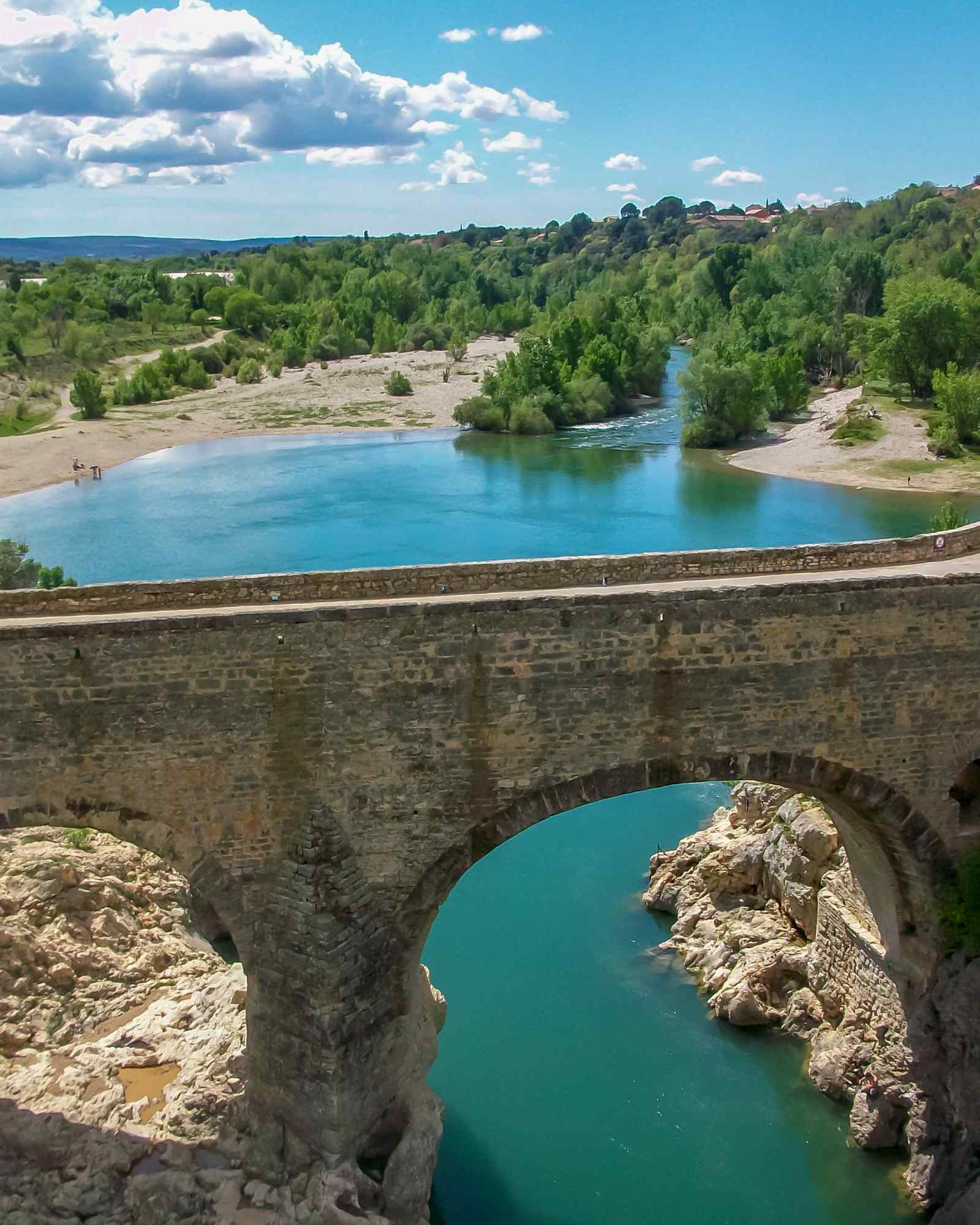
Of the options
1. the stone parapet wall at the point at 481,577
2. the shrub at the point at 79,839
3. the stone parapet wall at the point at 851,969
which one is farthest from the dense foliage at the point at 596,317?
the shrub at the point at 79,839

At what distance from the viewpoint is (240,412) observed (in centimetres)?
4681

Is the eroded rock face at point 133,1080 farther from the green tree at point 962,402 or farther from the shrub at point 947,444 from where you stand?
the green tree at point 962,402

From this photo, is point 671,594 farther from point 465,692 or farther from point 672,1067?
point 672,1067

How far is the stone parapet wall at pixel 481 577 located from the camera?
868 centimetres

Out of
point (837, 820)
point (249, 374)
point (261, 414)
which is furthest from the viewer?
point (249, 374)

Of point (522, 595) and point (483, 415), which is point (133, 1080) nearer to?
point (522, 595)

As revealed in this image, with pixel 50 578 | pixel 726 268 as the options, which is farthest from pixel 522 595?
pixel 726 268

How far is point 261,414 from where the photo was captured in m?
46.7

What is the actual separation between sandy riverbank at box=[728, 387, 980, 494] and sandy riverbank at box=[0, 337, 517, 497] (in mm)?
13138

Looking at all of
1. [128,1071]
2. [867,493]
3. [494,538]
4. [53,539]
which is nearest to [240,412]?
[53,539]

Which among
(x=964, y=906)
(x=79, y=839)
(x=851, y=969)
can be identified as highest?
(x=964, y=906)

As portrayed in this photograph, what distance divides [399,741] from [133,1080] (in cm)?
391

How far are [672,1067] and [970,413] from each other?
2713cm

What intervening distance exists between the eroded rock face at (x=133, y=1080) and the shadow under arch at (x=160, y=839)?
162 cm
